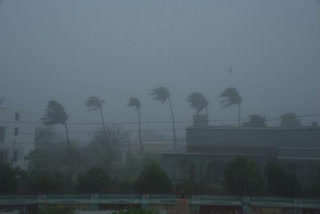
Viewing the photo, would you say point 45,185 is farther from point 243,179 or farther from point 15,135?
point 15,135

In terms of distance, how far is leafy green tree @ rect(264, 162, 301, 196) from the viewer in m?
15.9

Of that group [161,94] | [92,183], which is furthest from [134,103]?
[92,183]

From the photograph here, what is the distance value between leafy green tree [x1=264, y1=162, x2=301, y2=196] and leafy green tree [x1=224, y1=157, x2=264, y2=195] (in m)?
0.62

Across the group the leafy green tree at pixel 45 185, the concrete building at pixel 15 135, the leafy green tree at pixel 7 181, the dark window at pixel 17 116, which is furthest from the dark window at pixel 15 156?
the leafy green tree at pixel 45 185

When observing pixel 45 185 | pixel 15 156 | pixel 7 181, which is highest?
pixel 15 156

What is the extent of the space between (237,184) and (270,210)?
6.14 feet

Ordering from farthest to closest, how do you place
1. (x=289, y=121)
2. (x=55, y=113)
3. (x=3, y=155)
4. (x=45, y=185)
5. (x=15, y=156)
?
1. (x=289, y=121)
2. (x=55, y=113)
3. (x=15, y=156)
4. (x=3, y=155)
5. (x=45, y=185)

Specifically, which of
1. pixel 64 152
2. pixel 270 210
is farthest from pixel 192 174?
pixel 64 152

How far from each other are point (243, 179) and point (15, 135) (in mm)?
19199

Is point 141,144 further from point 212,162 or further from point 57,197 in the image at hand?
point 57,197

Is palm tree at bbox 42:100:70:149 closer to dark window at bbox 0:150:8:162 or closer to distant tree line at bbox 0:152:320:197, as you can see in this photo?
dark window at bbox 0:150:8:162

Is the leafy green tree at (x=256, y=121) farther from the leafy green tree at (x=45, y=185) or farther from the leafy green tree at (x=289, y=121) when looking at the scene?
the leafy green tree at (x=45, y=185)

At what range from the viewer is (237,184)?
16281 mm

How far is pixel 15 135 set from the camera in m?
29.2
